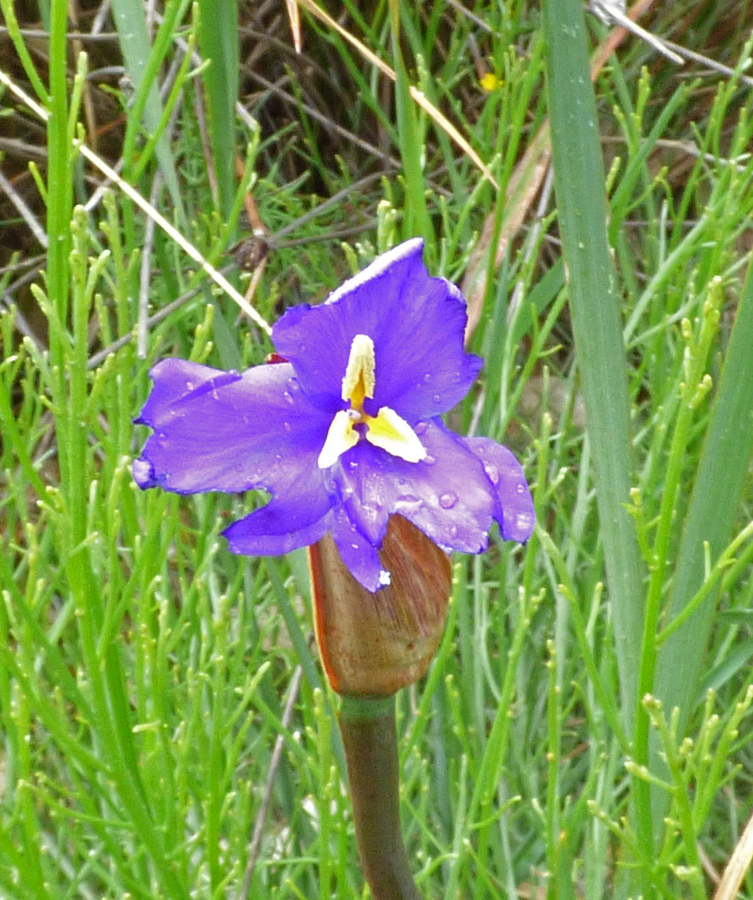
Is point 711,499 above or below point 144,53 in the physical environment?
below

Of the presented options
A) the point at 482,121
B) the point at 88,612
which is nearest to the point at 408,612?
the point at 88,612

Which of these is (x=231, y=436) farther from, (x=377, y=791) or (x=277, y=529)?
(x=377, y=791)

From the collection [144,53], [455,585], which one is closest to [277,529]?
[455,585]

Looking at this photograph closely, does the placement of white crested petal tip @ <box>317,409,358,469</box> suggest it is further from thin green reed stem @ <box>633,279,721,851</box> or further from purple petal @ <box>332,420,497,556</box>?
thin green reed stem @ <box>633,279,721,851</box>

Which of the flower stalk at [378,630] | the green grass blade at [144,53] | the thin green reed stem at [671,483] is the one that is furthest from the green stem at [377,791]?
the green grass blade at [144,53]

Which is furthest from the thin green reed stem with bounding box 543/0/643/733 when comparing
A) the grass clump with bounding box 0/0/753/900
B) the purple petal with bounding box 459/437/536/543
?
the purple petal with bounding box 459/437/536/543

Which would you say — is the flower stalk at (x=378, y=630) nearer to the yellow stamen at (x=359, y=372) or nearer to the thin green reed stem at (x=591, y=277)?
the yellow stamen at (x=359, y=372)

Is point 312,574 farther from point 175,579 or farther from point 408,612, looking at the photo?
point 175,579
